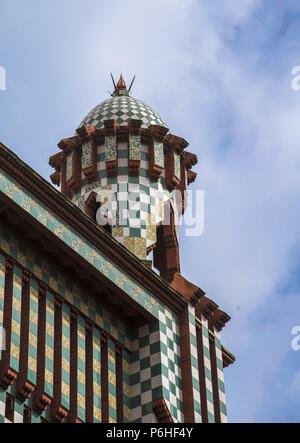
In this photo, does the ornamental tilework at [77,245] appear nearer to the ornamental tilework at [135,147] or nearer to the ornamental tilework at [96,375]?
the ornamental tilework at [96,375]

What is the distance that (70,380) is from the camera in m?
26.3

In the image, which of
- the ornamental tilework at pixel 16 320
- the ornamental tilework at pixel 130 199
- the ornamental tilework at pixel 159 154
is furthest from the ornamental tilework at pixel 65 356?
the ornamental tilework at pixel 159 154

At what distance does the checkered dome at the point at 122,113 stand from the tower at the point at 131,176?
24 millimetres

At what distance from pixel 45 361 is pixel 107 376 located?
6.99 feet

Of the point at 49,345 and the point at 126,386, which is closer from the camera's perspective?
the point at 49,345

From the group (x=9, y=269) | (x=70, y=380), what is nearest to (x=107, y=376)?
(x=70, y=380)

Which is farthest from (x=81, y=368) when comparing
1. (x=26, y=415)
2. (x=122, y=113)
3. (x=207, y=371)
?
(x=122, y=113)

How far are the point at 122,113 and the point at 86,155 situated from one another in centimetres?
160

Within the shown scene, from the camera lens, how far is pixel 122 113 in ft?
110

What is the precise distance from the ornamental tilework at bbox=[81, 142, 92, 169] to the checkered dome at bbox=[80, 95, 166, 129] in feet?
2.27

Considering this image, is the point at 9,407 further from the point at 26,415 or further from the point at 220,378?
the point at 220,378

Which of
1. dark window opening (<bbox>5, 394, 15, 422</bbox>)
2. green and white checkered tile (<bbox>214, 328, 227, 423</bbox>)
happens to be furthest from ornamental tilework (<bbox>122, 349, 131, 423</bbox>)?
dark window opening (<bbox>5, 394, 15, 422</bbox>)
